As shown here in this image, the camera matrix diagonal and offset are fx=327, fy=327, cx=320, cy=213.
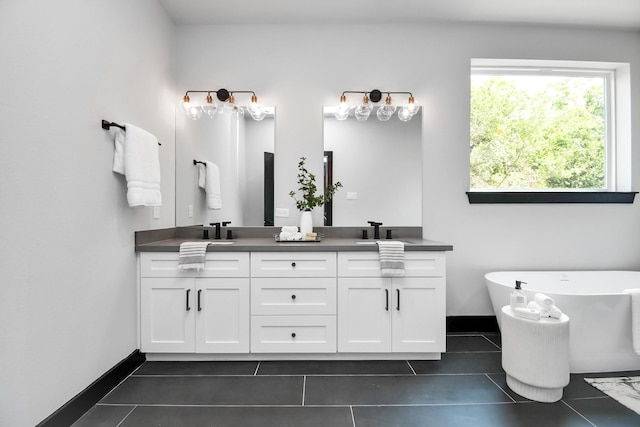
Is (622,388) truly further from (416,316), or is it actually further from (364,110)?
(364,110)

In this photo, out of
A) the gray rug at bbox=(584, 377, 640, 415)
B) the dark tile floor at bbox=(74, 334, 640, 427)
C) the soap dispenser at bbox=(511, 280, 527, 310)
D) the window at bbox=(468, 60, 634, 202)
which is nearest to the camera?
the dark tile floor at bbox=(74, 334, 640, 427)

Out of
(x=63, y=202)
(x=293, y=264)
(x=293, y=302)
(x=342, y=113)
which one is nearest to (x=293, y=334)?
(x=293, y=302)

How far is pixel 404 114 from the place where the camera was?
2852 millimetres

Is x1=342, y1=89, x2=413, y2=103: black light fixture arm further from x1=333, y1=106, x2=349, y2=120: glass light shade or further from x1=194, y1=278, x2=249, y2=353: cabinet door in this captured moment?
x1=194, y1=278, x2=249, y2=353: cabinet door

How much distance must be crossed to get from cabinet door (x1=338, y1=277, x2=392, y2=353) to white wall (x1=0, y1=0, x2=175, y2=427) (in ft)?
4.71

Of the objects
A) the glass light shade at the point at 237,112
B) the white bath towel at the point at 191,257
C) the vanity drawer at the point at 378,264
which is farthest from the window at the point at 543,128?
the white bath towel at the point at 191,257

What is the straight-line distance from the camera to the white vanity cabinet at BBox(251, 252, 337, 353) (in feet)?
7.47

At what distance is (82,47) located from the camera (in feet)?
5.73

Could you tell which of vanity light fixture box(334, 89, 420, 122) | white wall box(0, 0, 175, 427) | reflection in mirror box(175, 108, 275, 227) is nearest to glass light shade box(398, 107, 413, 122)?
vanity light fixture box(334, 89, 420, 122)

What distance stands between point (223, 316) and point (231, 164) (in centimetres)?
132

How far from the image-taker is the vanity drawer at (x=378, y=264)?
2.29 m

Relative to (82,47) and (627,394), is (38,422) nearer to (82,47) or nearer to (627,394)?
(82,47)

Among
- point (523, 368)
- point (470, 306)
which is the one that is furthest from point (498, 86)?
point (523, 368)

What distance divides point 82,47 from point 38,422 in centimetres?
184
